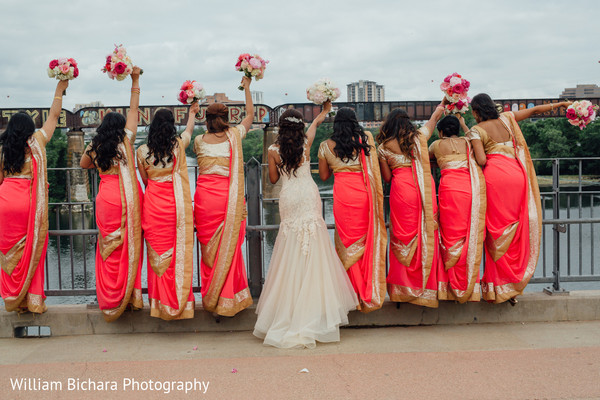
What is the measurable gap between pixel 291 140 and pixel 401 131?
0.90m

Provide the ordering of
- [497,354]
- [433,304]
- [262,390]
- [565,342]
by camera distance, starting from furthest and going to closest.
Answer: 1. [433,304]
2. [565,342]
3. [497,354]
4. [262,390]

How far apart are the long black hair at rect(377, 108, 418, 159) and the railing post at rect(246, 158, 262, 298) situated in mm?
1124

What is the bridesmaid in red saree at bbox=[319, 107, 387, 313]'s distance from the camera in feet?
14.8

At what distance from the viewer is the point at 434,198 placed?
4586 millimetres

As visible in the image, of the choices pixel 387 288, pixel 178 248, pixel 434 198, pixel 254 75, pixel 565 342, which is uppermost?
pixel 254 75

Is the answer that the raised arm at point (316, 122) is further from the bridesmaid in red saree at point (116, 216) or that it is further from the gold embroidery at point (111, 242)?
the gold embroidery at point (111, 242)

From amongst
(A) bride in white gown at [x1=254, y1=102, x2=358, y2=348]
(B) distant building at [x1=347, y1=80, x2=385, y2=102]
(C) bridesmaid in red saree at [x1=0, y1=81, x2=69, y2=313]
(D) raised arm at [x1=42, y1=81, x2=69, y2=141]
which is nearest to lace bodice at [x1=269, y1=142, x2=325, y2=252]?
(A) bride in white gown at [x1=254, y1=102, x2=358, y2=348]

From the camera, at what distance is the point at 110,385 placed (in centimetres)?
352

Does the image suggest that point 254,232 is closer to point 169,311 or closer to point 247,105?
point 169,311

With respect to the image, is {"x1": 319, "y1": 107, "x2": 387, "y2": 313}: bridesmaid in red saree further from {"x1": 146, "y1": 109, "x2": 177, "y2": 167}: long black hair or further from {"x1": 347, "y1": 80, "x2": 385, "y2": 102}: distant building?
{"x1": 347, "y1": 80, "x2": 385, "y2": 102}: distant building

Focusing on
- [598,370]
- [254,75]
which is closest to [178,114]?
[254,75]

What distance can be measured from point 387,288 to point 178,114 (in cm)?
2668

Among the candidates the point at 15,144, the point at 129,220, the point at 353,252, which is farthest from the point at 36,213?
the point at 353,252

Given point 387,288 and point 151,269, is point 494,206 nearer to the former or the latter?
point 387,288
